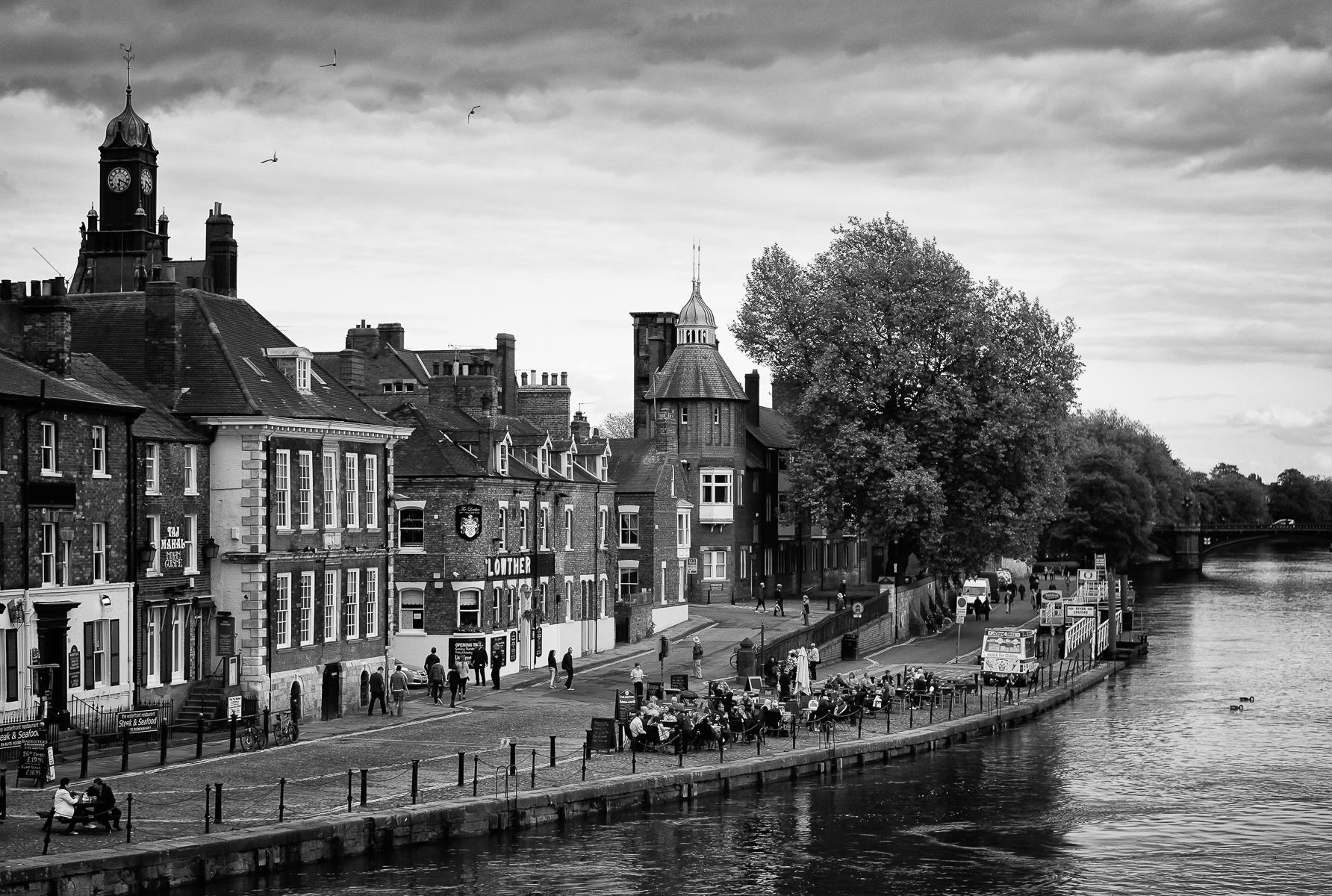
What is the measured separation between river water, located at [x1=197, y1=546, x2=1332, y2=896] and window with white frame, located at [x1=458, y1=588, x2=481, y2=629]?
18.1 metres

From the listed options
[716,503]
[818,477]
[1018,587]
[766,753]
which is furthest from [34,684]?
[1018,587]

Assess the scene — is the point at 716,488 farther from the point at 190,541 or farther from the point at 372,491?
the point at 190,541

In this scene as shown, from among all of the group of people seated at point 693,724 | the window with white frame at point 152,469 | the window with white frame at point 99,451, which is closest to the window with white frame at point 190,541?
the window with white frame at point 152,469

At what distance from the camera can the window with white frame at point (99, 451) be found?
4728 cm

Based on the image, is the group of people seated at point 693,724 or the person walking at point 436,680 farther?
the person walking at point 436,680

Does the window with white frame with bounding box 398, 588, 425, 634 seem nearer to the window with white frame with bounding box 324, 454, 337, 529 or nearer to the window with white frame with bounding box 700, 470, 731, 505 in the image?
the window with white frame with bounding box 324, 454, 337, 529

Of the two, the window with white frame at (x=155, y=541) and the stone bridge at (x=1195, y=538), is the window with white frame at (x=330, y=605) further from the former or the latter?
the stone bridge at (x=1195, y=538)

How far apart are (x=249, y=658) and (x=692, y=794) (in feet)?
47.3

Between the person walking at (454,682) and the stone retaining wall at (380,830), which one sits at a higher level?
the person walking at (454,682)

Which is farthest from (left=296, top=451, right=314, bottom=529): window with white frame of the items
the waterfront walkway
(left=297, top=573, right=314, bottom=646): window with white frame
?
the waterfront walkway

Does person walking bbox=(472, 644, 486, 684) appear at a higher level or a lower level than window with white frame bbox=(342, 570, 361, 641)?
lower

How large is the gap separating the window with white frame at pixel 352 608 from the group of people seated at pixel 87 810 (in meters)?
22.4

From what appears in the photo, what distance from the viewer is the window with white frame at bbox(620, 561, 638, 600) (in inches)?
3381

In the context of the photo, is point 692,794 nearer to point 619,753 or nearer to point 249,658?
point 619,753
